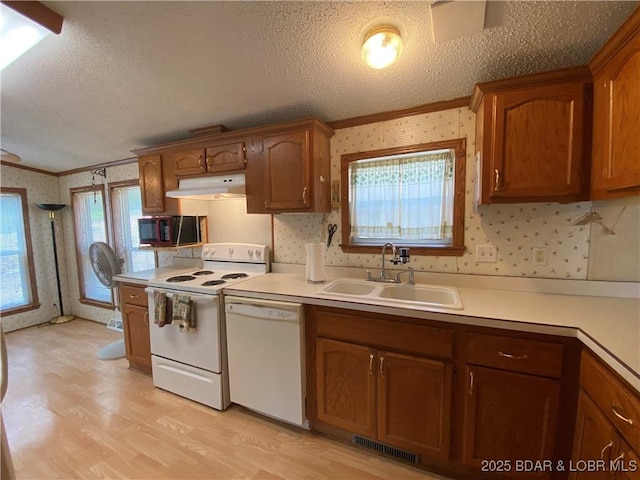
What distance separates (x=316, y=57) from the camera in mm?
1486

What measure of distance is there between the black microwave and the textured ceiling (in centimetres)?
85

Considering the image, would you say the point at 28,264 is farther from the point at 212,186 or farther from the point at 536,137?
the point at 536,137

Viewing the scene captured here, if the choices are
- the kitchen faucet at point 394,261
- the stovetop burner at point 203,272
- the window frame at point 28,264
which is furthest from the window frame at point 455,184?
the window frame at point 28,264

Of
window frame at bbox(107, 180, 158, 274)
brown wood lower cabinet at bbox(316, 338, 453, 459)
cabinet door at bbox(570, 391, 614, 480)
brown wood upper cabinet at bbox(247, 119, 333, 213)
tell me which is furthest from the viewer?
window frame at bbox(107, 180, 158, 274)

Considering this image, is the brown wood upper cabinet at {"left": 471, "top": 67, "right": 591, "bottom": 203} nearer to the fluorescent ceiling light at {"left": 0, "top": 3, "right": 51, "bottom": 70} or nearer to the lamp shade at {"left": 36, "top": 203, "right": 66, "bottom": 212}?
the fluorescent ceiling light at {"left": 0, "top": 3, "right": 51, "bottom": 70}

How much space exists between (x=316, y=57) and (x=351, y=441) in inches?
91.2

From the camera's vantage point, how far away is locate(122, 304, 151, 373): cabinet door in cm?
239

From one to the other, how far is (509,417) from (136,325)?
283 cm

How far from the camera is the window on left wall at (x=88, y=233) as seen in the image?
3715 mm

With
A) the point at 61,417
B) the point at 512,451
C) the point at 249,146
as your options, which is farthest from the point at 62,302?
the point at 512,451

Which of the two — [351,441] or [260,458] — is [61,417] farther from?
[351,441]

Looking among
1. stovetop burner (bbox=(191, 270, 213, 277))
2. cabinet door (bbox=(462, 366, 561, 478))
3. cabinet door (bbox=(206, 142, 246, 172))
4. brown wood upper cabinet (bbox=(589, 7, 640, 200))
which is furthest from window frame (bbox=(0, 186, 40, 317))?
brown wood upper cabinet (bbox=(589, 7, 640, 200))

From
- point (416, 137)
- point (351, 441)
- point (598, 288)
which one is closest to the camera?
point (598, 288)

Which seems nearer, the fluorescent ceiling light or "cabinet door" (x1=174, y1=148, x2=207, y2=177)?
the fluorescent ceiling light
